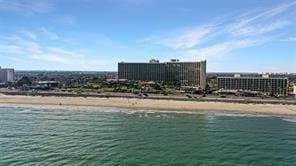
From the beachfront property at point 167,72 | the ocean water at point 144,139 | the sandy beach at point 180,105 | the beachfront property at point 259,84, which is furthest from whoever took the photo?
the beachfront property at point 167,72

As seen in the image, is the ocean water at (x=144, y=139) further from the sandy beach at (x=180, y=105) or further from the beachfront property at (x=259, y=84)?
the beachfront property at (x=259, y=84)

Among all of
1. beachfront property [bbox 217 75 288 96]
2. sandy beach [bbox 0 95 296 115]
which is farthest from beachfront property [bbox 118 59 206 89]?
sandy beach [bbox 0 95 296 115]

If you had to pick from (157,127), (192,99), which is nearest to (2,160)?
(157,127)

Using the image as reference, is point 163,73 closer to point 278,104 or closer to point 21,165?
point 278,104

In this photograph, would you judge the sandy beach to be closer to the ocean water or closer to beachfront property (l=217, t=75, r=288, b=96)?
the ocean water

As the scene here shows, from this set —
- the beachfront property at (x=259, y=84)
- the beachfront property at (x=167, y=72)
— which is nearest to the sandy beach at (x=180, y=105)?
the beachfront property at (x=259, y=84)

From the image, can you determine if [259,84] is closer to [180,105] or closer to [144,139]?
[180,105]
